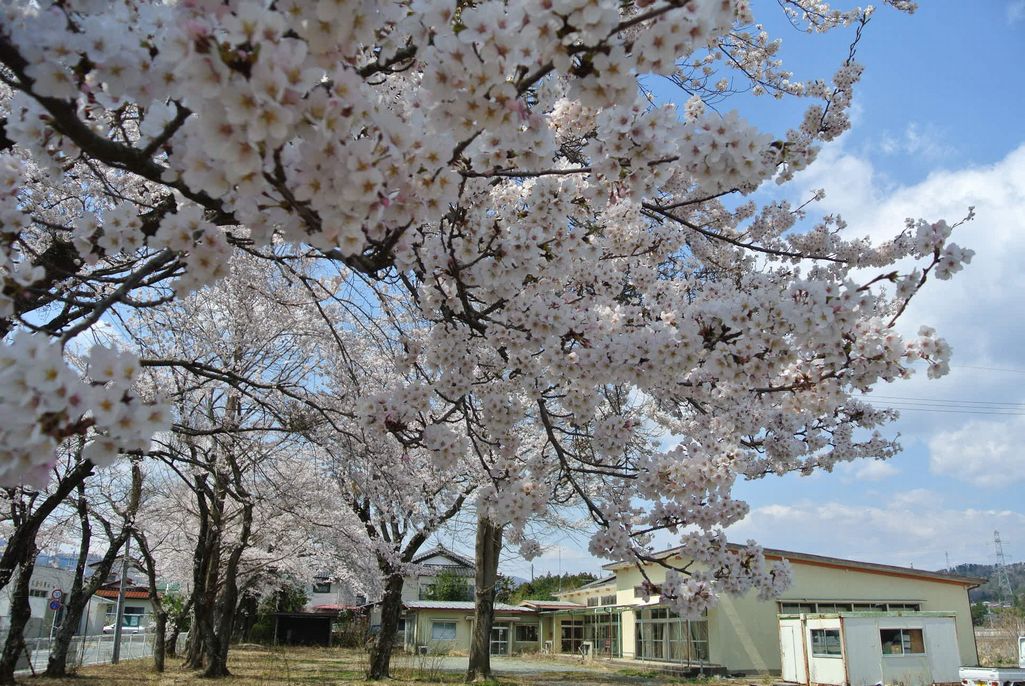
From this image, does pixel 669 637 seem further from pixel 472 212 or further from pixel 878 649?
pixel 472 212

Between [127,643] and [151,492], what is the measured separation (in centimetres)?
987

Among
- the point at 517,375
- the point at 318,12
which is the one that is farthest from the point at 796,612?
the point at 318,12

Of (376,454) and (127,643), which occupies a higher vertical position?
(376,454)

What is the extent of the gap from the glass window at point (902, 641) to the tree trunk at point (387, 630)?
440 inches

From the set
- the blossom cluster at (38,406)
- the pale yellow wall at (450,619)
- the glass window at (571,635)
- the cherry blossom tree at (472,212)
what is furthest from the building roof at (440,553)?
the blossom cluster at (38,406)

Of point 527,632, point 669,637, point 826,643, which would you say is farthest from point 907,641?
point 527,632

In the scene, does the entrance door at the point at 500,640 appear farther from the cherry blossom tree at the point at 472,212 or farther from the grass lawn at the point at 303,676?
the cherry blossom tree at the point at 472,212

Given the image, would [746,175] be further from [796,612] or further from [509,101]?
[796,612]

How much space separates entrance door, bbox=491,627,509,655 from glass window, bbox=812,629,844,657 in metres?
19.0

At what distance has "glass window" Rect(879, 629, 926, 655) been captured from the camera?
15523mm

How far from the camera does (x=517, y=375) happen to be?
3926 mm

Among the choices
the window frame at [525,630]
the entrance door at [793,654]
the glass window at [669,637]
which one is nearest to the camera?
the entrance door at [793,654]

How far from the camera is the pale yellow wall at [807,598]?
766 inches

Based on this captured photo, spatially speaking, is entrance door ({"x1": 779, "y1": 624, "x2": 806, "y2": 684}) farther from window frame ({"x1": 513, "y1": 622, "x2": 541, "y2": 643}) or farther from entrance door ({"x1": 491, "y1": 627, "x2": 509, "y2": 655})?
entrance door ({"x1": 491, "y1": 627, "x2": 509, "y2": 655})
